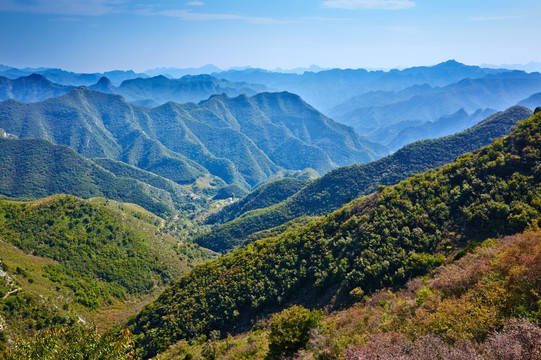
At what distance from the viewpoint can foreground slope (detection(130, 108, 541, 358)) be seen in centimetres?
4888

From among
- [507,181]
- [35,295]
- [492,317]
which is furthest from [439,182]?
[35,295]

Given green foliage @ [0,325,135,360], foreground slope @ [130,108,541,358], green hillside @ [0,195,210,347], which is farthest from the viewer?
green hillside @ [0,195,210,347]

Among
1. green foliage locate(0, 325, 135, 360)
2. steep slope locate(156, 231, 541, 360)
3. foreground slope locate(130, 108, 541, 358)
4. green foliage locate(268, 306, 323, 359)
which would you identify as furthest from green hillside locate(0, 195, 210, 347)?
steep slope locate(156, 231, 541, 360)

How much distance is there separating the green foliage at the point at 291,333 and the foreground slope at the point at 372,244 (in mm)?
16721

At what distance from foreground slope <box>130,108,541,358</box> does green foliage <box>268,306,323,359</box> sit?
16.7 metres

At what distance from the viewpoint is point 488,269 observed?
95.2 ft

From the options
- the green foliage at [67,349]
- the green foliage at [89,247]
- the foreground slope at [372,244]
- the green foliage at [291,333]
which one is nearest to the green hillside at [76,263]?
the green foliage at [89,247]

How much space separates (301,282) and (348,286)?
43.0 feet

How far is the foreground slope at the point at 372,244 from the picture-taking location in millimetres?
48875

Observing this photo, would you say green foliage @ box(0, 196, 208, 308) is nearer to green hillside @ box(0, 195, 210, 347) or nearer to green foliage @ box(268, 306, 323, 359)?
green hillside @ box(0, 195, 210, 347)

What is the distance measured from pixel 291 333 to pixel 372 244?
28.3 meters

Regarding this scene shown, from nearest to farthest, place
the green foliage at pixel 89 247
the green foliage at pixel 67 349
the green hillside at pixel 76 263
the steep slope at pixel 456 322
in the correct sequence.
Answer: the steep slope at pixel 456 322, the green foliage at pixel 67 349, the green hillside at pixel 76 263, the green foliage at pixel 89 247

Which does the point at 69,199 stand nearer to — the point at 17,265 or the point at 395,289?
the point at 17,265

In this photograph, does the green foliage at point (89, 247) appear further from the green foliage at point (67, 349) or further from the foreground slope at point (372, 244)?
the green foliage at point (67, 349)
